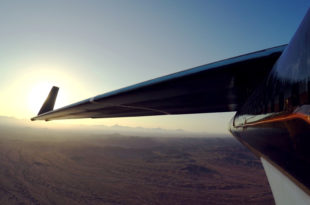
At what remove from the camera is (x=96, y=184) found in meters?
35.0

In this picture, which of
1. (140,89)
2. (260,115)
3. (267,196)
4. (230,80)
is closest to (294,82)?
(260,115)

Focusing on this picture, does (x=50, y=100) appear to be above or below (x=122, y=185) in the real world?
above

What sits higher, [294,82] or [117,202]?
[294,82]

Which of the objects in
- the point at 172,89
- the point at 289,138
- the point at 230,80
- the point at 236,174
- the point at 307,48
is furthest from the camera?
the point at 236,174

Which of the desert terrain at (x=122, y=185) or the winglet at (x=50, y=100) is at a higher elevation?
the winglet at (x=50, y=100)

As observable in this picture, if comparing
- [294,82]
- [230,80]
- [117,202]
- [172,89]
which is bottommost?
[117,202]

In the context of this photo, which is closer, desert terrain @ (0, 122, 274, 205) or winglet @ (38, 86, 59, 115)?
winglet @ (38, 86, 59, 115)

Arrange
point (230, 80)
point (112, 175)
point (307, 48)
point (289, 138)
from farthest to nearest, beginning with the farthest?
point (112, 175) < point (230, 80) < point (289, 138) < point (307, 48)

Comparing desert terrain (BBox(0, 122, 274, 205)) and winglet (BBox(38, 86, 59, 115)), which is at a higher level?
winglet (BBox(38, 86, 59, 115))

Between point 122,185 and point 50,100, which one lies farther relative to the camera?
point 122,185

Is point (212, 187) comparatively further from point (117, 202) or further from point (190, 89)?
point (190, 89)

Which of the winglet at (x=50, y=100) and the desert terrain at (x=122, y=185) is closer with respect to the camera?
the winglet at (x=50, y=100)

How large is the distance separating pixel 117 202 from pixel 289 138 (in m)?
33.4

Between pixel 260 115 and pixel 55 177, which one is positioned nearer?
pixel 260 115
